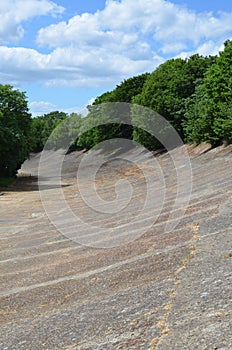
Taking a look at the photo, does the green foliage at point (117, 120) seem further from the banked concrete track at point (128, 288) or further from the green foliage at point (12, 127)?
the banked concrete track at point (128, 288)

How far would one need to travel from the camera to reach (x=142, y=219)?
2053 centimetres

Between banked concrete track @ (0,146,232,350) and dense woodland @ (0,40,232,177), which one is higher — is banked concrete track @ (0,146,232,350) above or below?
below

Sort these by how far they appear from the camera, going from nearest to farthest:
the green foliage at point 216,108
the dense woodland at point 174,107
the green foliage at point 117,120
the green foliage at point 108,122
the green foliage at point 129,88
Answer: the green foliage at point 216,108
the dense woodland at point 174,107
the green foliage at point 108,122
the green foliage at point 117,120
the green foliage at point 129,88

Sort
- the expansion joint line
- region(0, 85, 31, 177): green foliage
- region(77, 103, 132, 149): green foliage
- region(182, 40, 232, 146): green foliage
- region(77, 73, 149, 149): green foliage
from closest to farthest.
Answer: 1. the expansion joint line
2. region(182, 40, 232, 146): green foliage
3. region(0, 85, 31, 177): green foliage
4. region(77, 103, 132, 149): green foliage
5. region(77, 73, 149, 149): green foliage

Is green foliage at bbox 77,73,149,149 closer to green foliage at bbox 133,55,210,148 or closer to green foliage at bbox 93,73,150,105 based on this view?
green foliage at bbox 93,73,150,105

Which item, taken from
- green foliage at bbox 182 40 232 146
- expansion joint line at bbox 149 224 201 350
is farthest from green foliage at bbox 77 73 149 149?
expansion joint line at bbox 149 224 201 350

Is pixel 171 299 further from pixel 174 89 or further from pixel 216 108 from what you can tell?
pixel 174 89

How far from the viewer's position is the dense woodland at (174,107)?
1706 inches

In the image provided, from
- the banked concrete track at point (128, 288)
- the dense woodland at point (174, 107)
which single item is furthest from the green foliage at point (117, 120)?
the banked concrete track at point (128, 288)

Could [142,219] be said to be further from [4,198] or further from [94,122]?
[94,122]

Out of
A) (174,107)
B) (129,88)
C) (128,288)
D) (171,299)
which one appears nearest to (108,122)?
(129,88)

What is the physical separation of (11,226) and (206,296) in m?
18.5

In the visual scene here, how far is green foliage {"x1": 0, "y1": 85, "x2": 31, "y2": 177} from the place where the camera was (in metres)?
53.2

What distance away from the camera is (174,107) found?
5784 cm
